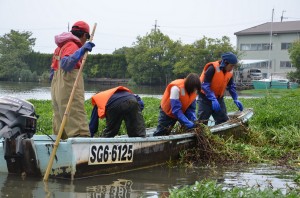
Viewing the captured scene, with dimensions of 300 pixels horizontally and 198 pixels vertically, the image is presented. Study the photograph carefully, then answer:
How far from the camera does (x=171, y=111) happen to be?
29.7 ft

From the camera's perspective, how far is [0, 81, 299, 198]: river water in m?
6.53

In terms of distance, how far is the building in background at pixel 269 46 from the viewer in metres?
63.8

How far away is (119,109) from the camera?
771 cm

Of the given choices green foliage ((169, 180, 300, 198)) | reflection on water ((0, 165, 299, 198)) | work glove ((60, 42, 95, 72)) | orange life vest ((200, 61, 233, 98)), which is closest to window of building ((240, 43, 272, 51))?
orange life vest ((200, 61, 233, 98))

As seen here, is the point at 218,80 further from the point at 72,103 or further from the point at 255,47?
the point at 255,47

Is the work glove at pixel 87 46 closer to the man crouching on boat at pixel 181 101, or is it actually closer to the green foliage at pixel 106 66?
the man crouching on boat at pixel 181 101

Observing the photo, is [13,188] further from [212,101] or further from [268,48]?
[268,48]

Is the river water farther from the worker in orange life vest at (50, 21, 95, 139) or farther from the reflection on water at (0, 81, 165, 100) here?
the reflection on water at (0, 81, 165, 100)

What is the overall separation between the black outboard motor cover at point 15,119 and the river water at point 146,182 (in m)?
0.61

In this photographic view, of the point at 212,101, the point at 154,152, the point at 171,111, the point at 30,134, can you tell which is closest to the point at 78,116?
the point at 30,134

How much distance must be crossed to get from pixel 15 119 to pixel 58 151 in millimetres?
830

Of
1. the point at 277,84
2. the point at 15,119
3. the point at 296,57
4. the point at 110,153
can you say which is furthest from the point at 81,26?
the point at 296,57

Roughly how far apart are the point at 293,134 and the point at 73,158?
5.62m

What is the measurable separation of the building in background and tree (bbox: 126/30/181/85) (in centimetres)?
991
